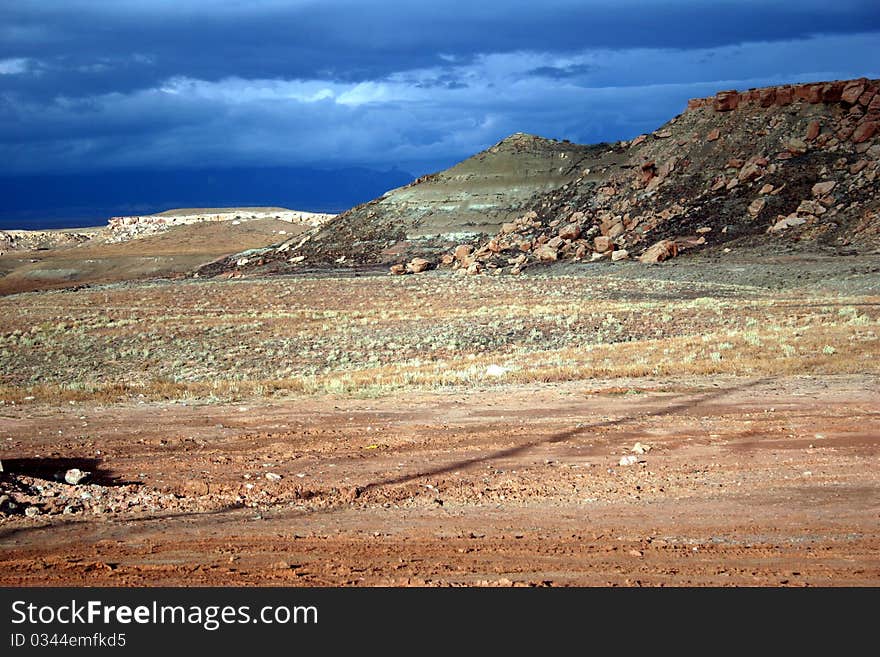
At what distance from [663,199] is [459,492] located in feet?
207

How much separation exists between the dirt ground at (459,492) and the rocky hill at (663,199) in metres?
47.0

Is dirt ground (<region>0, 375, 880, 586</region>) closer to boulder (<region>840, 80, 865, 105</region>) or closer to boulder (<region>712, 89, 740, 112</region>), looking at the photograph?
boulder (<region>840, 80, 865, 105</region>)

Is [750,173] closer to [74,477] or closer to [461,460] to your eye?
[461,460]

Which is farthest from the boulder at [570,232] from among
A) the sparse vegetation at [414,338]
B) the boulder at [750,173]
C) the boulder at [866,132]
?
the boulder at [866,132]

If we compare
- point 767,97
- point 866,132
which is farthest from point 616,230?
point 767,97

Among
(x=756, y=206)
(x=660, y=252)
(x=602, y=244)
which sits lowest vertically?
(x=660, y=252)

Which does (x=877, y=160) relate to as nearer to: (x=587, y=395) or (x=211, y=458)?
(x=587, y=395)

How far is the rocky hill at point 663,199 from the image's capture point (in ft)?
207

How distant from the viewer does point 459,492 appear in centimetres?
1073

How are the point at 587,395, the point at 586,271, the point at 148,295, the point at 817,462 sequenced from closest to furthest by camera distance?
the point at 817,462 → the point at 587,395 → the point at 148,295 → the point at 586,271

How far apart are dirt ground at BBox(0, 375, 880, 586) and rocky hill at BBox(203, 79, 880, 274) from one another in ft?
154

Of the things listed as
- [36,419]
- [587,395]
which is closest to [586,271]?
[587,395]

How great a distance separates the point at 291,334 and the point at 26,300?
2791 centimetres

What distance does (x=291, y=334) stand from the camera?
3441cm
